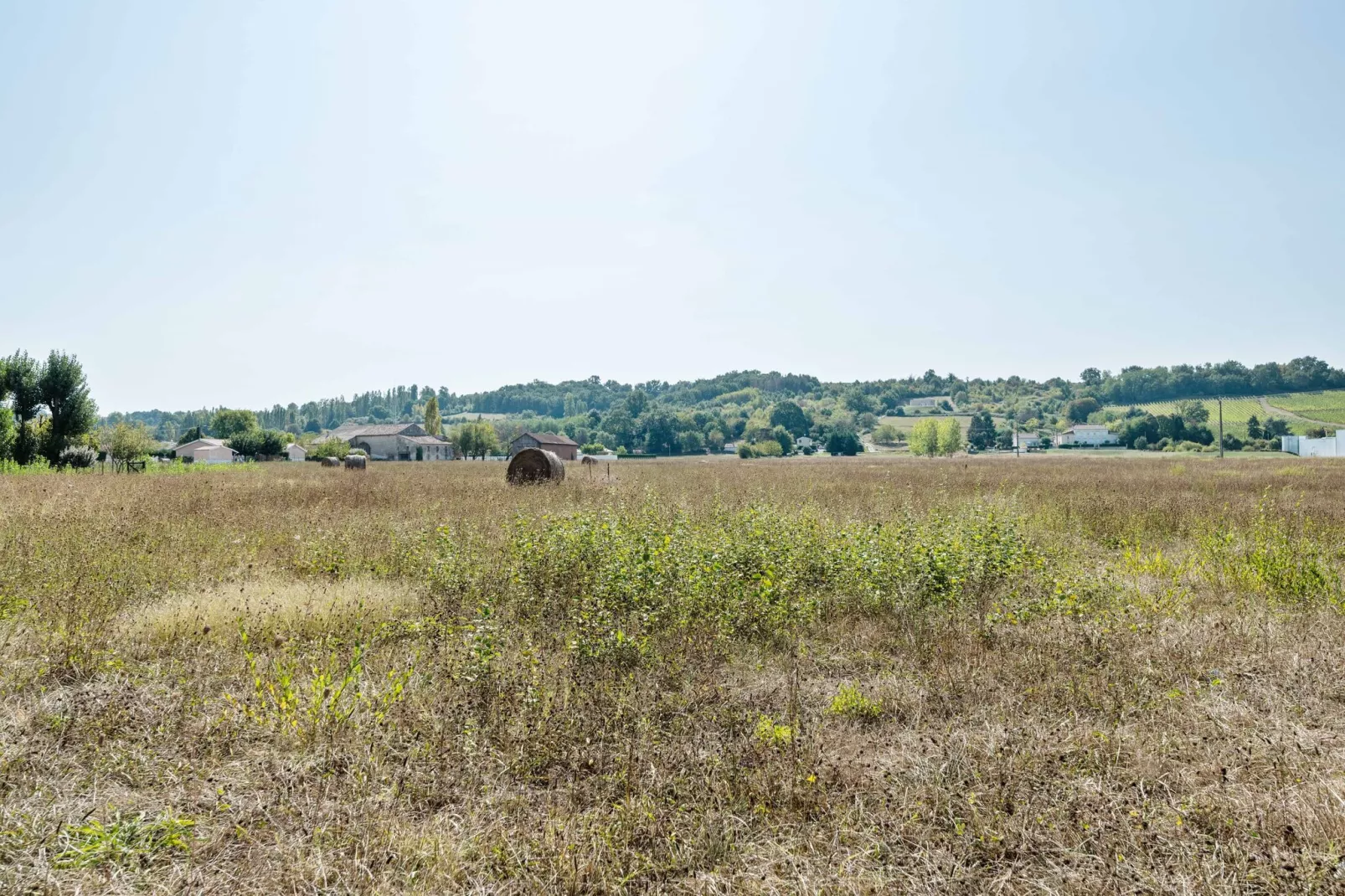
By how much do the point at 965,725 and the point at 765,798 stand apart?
5.75ft

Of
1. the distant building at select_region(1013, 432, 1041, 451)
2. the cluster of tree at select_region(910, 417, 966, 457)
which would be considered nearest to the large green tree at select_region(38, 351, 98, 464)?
the cluster of tree at select_region(910, 417, 966, 457)

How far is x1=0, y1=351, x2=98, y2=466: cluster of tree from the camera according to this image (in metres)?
38.5

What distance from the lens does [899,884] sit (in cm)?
307

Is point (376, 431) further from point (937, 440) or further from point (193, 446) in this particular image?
point (937, 440)

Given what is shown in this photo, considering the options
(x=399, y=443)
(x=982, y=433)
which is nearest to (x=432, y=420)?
(x=399, y=443)

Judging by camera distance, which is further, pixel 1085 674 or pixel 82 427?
pixel 82 427

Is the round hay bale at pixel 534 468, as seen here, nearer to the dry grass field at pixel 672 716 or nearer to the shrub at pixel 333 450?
the dry grass field at pixel 672 716

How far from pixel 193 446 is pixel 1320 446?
455ft

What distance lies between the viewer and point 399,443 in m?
105

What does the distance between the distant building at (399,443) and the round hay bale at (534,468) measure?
84.8m

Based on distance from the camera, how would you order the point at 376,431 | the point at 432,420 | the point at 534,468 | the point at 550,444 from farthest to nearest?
the point at 432,420, the point at 376,431, the point at 550,444, the point at 534,468

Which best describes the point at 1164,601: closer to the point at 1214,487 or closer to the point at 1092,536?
the point at 1092,536

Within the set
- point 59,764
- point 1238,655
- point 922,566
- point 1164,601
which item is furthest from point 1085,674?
point 59,764

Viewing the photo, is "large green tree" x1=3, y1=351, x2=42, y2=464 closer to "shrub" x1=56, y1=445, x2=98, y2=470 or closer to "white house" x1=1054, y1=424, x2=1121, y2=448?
"shrub" x1=56, y1=445, x2=98, y2=470
